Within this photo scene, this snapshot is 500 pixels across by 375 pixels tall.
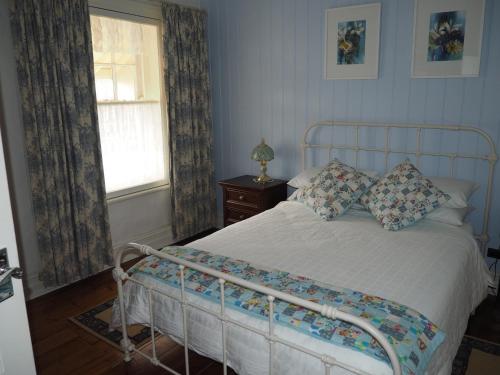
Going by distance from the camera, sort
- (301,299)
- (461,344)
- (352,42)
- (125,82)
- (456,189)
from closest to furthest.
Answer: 1. (301,299)
2. (461,344)
3. (456,189)
4. (352,42)
5. (125,82)

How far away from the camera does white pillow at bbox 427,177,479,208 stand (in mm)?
3010

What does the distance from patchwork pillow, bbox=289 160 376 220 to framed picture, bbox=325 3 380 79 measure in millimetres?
863

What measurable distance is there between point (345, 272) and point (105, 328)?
1728 mm

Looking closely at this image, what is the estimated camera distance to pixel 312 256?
8.15 ft

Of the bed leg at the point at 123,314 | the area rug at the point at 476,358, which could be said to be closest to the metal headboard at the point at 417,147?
the area rug at the point at 476,358

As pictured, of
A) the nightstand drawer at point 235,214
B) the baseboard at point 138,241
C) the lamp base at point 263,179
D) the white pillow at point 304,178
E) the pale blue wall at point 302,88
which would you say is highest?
Answer: the pale blue wall at point 302,88

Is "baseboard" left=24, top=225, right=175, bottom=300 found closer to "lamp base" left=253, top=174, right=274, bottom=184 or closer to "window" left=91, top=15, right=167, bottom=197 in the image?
"window" left=91, top=15, right=167, bottom=197

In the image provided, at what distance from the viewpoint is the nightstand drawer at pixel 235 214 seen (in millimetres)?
4081

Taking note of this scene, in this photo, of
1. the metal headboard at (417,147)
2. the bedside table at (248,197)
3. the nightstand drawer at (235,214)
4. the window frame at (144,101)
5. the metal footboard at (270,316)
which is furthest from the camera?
the nightstand drawer at (235,214)

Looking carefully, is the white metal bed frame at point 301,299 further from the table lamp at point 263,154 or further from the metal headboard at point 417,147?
the table lamp at point 263,154

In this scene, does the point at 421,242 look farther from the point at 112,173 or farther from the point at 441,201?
the point at 112,173

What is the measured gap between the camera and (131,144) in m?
4.03

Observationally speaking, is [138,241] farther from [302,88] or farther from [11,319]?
[11,319]

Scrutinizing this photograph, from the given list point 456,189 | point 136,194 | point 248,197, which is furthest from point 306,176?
point 136,194
